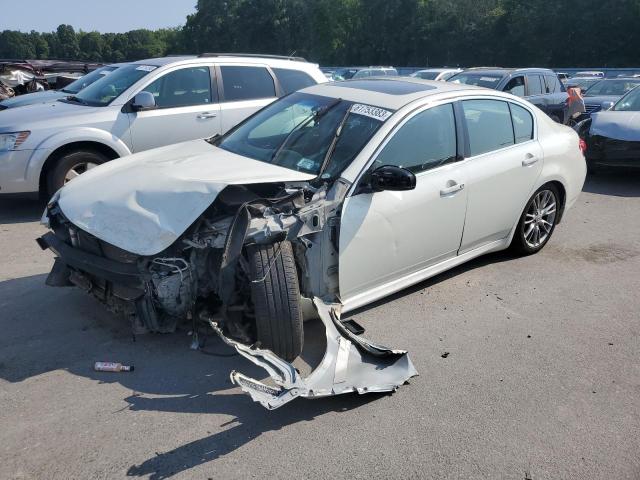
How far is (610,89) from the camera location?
15570mm

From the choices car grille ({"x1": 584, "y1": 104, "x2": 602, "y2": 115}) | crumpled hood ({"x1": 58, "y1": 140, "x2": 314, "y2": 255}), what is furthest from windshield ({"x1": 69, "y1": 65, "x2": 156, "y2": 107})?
car grille ({"x1": 584, "y1": 104, "x2": 602, "y2": 115})

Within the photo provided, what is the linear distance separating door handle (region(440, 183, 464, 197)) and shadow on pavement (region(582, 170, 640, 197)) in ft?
17.4

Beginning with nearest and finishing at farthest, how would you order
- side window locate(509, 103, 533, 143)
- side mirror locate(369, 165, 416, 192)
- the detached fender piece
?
the detached fender piece < side mirror locate(369, 165, 416, 192) < side window locate(509, 103, 533, 143)

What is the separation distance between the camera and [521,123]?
5355mm

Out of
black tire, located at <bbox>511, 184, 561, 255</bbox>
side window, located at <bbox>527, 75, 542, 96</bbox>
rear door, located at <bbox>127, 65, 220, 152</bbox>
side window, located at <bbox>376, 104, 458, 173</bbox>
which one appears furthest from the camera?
side window, located at <bbox>527, 75, 542, 96</bbox>

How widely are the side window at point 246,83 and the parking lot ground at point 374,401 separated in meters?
3.69

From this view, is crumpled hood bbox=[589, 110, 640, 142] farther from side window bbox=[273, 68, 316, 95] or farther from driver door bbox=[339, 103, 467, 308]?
driver door bbox=[339, 103, 467, 308]

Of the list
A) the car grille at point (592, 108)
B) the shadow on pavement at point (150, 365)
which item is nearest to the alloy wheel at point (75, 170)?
the shadow on pavement at point (150, 365)

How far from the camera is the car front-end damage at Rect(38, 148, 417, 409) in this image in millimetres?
3504

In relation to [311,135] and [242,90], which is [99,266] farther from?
[242,90]

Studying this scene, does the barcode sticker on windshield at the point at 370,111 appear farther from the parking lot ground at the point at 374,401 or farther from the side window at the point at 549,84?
the side window at the point at 549,84

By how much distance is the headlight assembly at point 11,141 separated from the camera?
6.46 m

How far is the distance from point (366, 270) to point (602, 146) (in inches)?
270

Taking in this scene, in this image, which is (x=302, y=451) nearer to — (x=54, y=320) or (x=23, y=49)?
(x=54, y=320)
